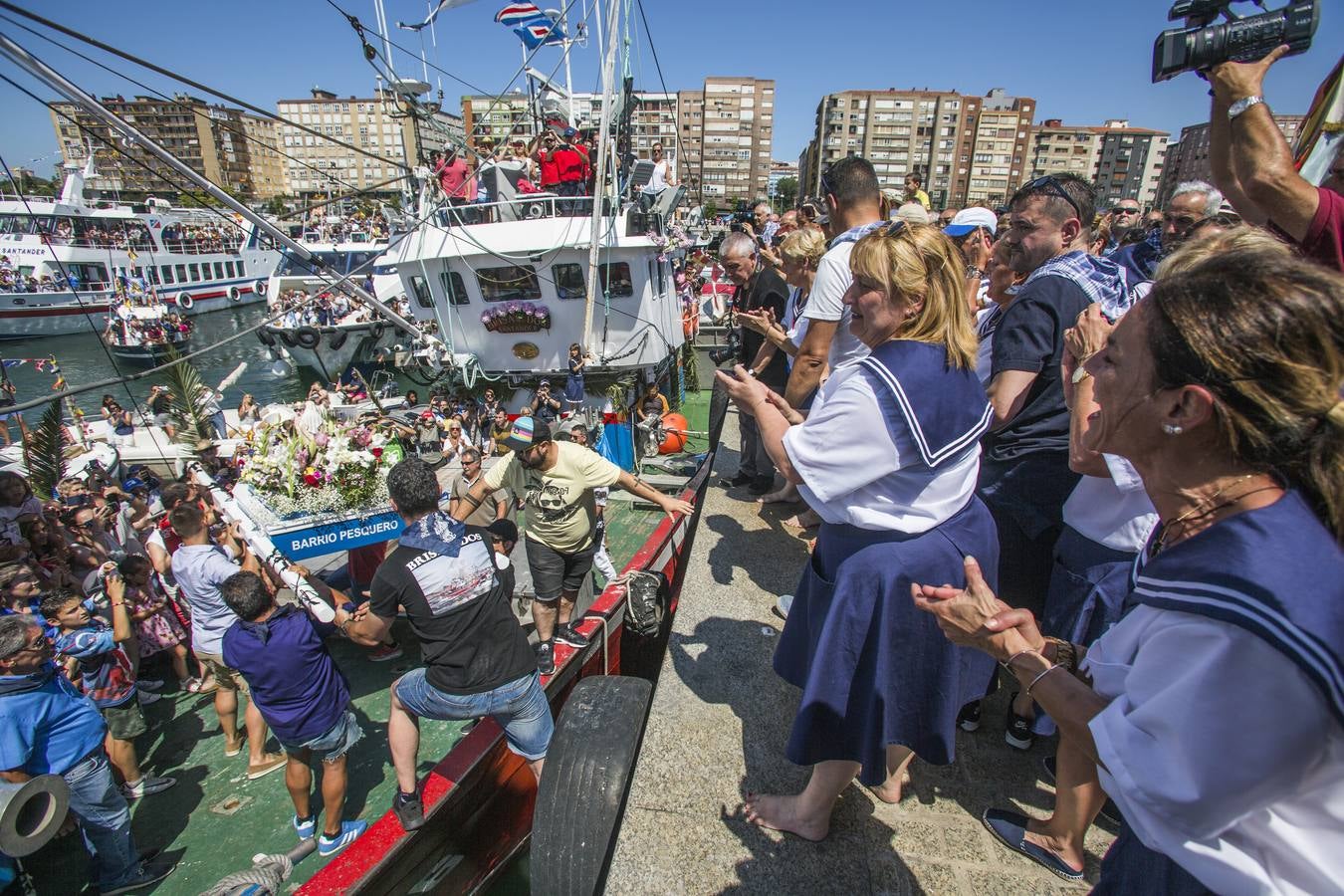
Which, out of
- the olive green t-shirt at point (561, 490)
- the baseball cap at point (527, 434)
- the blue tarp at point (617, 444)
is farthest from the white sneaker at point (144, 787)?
the blue tarp at point (617, 444)

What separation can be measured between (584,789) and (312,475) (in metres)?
3.14

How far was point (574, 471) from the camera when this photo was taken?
13.4ft

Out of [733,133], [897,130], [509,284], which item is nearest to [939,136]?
[897,130]

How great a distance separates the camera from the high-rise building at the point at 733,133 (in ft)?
335

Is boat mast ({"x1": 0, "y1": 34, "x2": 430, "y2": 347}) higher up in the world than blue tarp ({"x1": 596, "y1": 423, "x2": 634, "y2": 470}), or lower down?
higher up

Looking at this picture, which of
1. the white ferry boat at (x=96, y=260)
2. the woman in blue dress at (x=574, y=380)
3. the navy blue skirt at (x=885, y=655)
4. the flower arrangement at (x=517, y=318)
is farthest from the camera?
the white ferry boat at (x=96, y=260)

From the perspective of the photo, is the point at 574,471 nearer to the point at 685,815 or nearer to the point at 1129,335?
the point at 685,815

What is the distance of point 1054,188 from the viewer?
8.49 feet

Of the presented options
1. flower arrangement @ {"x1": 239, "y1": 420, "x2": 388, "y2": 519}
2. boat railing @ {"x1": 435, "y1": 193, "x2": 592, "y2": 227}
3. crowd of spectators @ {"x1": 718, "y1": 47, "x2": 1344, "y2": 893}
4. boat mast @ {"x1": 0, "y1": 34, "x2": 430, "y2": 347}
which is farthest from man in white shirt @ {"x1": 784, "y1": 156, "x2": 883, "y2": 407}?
boat railing @ {"x1": 435, "y1": 193, "x2": 592, "y2": 227}

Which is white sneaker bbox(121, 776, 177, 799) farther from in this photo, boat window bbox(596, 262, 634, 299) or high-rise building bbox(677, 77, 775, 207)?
high-rise building bbox(677, 77, 775, 207)

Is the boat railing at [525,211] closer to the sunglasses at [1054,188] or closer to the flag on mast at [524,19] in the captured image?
the flag on mast at [524,19]

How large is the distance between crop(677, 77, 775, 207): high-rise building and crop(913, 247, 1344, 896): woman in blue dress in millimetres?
108100

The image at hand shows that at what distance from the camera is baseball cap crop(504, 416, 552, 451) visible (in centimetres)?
388

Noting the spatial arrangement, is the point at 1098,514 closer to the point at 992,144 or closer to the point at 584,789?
the point at 584,789
